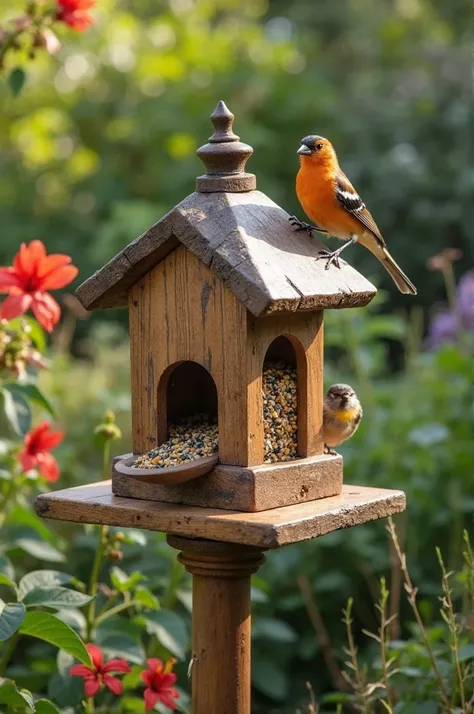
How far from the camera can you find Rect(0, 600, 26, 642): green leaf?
2502 millimetres

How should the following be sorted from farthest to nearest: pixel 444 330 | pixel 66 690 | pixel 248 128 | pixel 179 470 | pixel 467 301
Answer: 1. pixel 248 128
2. pixel 444 330
3. pixel 467 301
4. pixel 66 690
5. pixel 179 470

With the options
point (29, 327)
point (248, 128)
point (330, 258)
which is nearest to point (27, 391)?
point (29, 327)

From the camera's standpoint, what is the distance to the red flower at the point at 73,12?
3373 millimetres

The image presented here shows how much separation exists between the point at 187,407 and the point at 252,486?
0.49m

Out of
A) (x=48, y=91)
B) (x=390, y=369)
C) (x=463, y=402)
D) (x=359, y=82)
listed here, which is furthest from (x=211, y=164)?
(x=359, y=82)

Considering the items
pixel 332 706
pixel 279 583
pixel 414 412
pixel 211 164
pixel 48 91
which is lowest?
pixel 332 706

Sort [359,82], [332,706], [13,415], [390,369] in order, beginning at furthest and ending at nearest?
[359,82], [390,369], [332,706], [13,415]

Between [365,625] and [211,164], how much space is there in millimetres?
2910

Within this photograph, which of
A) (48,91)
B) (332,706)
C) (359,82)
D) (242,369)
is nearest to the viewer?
(242,369)

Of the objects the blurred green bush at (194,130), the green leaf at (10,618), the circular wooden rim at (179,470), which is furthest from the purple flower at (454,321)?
the blurred green bush at (194,130)

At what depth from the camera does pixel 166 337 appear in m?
2.79

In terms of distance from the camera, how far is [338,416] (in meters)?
2.97

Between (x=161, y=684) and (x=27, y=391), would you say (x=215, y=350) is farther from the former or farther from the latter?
(x=161, y=684)

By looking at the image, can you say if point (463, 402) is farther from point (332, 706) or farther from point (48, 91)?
point (48, 91)
